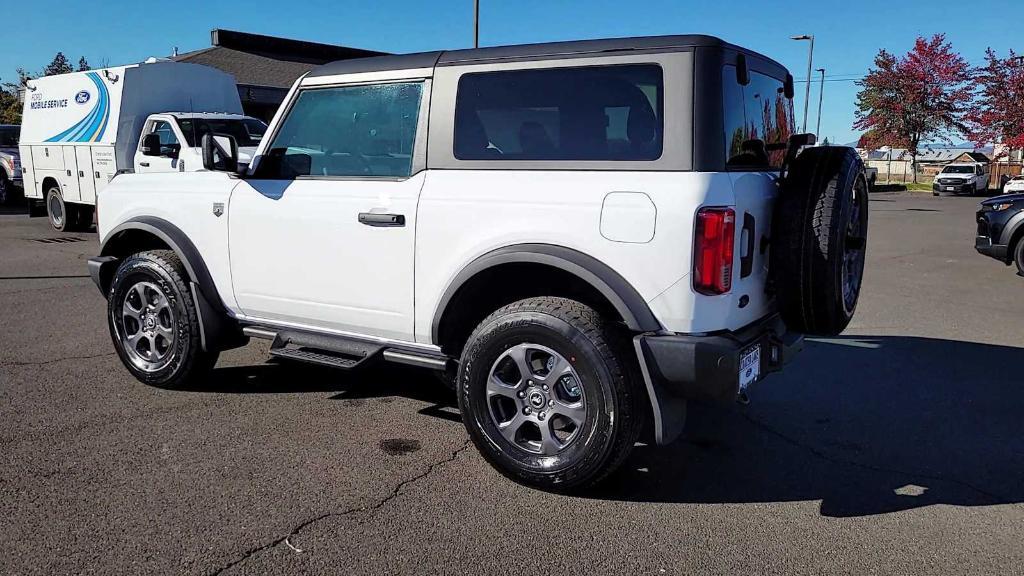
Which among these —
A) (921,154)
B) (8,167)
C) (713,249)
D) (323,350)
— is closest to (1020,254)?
(713,249)

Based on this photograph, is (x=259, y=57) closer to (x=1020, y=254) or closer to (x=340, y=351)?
(x=1020, y=254)

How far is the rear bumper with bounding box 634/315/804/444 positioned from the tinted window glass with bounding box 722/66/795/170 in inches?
30.6

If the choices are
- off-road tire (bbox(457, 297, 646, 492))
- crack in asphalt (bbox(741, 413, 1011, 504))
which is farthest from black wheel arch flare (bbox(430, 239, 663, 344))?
A: crack in asphalt (bbox(741, 413, 1011, 504))

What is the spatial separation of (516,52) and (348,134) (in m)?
1.07

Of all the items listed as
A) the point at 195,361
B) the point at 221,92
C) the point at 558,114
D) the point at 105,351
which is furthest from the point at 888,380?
the point at 221,92

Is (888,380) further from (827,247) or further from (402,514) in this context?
(402,514)

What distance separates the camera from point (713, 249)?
3.30 metres

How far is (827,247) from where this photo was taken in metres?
3.55

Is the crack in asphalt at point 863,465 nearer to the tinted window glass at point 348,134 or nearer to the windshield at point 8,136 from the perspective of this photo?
the tinted window glass at point 348,134

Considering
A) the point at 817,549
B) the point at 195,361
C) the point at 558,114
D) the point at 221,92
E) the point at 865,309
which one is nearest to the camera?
the point at 817,549

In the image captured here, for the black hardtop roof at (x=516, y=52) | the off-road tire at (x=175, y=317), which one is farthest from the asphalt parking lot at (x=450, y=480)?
the black hardtop roof at (x=516, y=52)

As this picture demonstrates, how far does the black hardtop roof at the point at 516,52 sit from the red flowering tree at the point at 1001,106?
41651 millimetres

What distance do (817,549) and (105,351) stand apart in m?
5.07

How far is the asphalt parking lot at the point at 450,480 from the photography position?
10.2 feet
